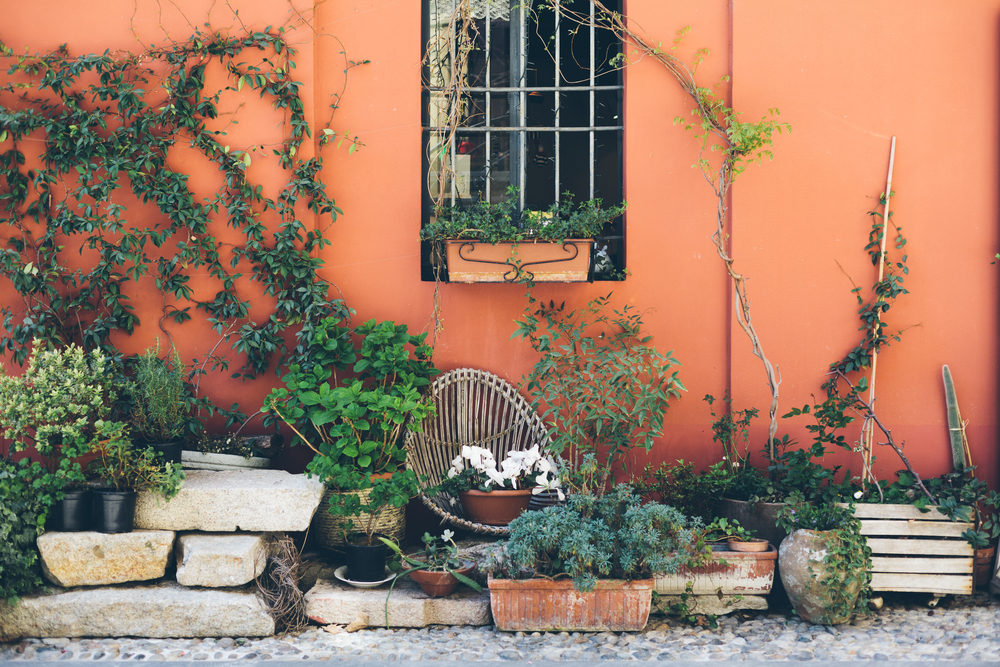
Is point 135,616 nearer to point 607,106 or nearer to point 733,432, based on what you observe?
point 733,432

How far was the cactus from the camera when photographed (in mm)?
3963

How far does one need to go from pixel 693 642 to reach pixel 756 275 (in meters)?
2.05

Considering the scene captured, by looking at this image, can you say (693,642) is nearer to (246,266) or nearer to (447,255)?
(447,255)

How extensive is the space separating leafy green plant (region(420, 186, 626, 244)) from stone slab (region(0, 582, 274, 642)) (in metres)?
2.11

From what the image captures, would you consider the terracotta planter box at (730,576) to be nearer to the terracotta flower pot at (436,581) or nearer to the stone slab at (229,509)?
the terracotta flower pot at (436,581)

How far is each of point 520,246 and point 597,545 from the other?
1624 mm

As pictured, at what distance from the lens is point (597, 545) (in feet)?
10.5

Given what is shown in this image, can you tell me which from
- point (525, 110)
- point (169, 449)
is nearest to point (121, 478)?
point (169, 449)

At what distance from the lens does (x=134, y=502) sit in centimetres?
335

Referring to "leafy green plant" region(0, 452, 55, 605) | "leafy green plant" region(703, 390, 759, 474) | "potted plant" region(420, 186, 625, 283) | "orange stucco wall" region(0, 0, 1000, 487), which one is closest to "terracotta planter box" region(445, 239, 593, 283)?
"potted plant" region(420, 186, 625, 283)

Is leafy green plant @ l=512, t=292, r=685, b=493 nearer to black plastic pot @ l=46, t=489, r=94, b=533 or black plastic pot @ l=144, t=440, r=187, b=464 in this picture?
black plastic pot @ l=144, t=440, r=187, b=464

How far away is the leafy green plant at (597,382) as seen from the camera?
12.2 feet

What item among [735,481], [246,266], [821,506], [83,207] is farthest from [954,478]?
[83,207]

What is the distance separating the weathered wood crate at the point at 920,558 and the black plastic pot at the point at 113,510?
352 centimetres
